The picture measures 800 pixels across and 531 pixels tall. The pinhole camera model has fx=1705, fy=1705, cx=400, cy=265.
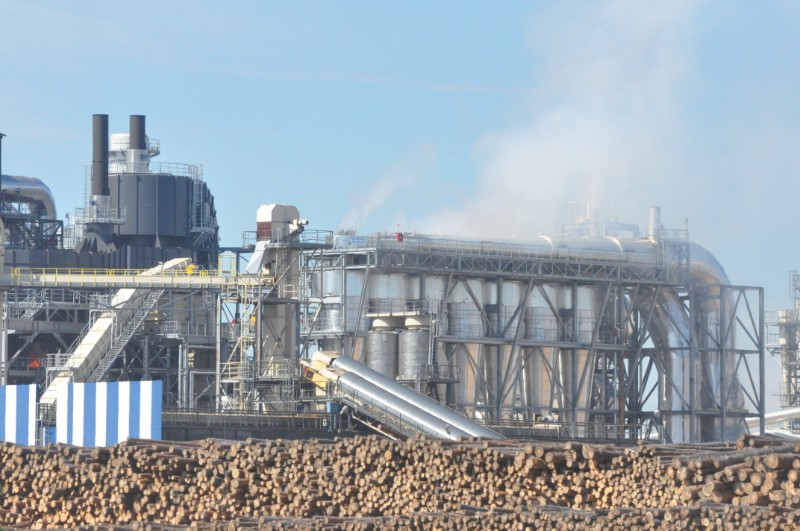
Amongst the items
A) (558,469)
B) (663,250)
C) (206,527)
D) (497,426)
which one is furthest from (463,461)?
(663,250)

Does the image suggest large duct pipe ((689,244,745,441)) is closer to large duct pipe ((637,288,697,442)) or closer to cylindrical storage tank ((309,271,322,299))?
large duct pipe ((637,288,697,442))

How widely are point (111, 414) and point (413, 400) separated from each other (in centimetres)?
1002

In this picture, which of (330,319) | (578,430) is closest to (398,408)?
(330,319)

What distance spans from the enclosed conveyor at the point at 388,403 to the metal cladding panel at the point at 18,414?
30.0 feet

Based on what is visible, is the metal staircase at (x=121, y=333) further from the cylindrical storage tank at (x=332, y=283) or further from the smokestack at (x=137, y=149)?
the smokestack at (x=137, y=149)

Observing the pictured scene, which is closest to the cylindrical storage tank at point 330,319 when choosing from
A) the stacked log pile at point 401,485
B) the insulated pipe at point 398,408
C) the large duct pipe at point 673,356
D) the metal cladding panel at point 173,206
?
the insulated pipe at point 398,408

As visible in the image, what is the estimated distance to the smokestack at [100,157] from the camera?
84938 millimetres

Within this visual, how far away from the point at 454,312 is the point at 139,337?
1414 centimetres

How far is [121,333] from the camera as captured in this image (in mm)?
65500

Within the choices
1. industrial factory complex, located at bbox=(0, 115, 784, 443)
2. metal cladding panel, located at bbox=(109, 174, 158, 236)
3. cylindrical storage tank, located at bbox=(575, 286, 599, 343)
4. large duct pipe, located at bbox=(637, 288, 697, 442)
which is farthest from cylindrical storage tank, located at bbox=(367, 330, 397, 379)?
metal cladding panel, located at bbox=(109, 174, 158, 236)

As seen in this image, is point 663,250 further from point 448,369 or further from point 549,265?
point 448,369

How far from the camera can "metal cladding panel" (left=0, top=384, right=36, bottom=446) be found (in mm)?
50000

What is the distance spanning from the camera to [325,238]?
6025 centimetres

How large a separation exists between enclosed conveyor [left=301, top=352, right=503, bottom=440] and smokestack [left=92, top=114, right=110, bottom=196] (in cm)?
3323
